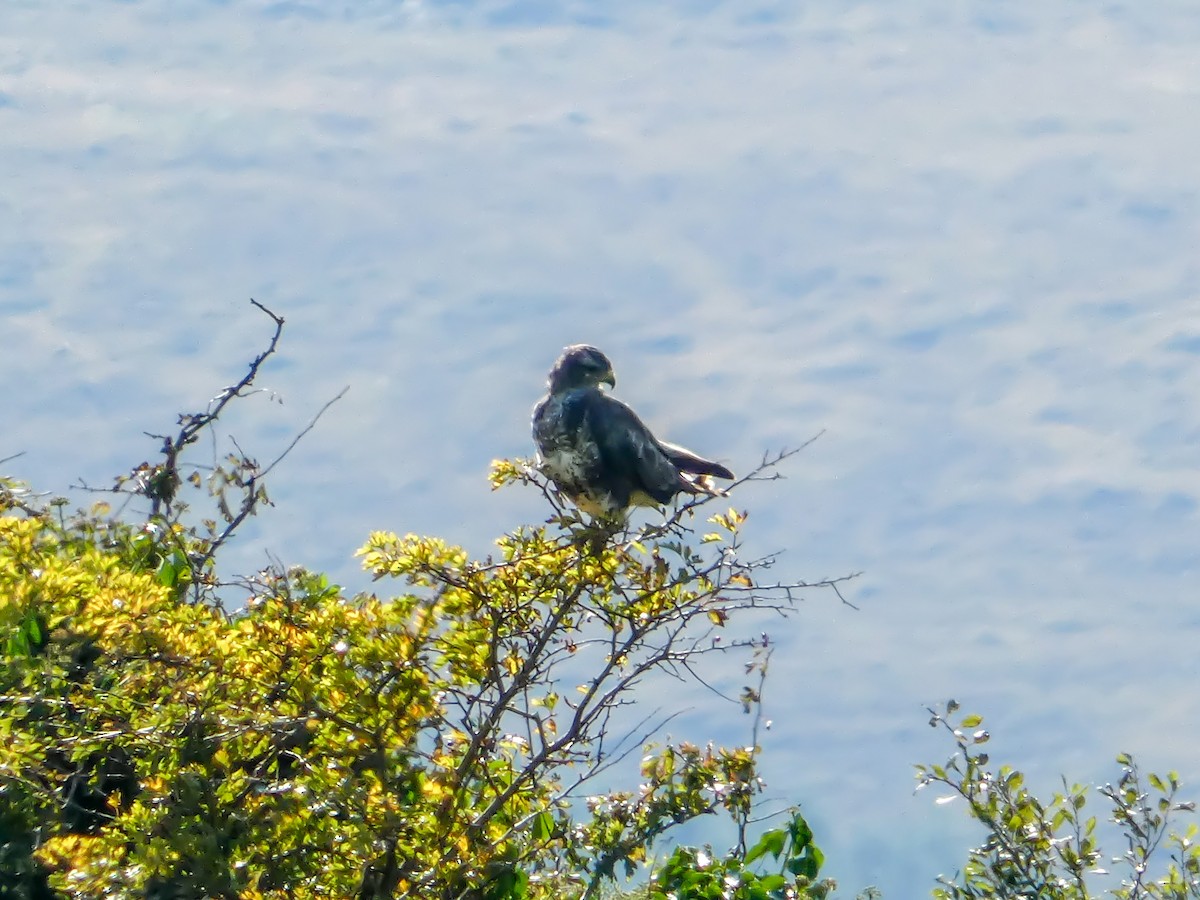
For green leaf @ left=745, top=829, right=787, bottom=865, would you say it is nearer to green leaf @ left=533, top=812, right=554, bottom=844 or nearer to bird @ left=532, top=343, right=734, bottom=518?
green leaf @ left=533, top=812, right=554, bottom=844

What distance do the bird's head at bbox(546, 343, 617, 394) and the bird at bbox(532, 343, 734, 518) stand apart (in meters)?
0.05

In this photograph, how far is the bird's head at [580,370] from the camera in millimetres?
6934

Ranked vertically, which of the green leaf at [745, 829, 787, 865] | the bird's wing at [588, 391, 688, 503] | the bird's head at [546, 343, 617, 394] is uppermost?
the bird's head at [546, 343, 617, 394]

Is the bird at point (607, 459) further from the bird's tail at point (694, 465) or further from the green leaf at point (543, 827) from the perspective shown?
the green leaf at point (543, 827)

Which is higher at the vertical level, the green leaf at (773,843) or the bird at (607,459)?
the bird at (607,459)

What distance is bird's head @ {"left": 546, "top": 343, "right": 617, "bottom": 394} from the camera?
22.7 ft

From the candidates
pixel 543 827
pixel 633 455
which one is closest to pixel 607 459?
pixel 633 455

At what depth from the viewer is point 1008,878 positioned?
5.01m

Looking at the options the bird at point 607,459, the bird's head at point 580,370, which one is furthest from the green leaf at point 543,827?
the bird's head at point 580,370

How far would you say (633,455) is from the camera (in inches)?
259

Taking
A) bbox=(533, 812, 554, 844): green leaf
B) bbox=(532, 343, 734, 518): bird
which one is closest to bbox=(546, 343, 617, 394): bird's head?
bbox=(532, 343, 734, 518): bird

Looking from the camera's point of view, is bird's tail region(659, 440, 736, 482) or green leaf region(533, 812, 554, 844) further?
bird's tail region(659, 440, 736, 482)

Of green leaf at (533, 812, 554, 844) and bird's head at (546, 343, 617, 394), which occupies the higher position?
bird's head at (546, 343, 617, 394)

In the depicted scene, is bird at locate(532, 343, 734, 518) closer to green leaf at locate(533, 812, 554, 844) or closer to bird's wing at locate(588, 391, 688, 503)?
bird's wing at locate(588, 391, 688, 503)
